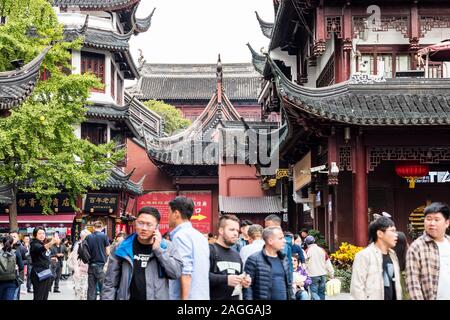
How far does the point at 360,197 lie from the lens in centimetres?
1847

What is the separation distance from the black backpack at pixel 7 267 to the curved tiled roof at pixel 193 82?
50804 mm

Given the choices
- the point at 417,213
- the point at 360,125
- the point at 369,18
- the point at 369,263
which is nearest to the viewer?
the point at 369,263

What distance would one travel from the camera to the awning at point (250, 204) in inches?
1439

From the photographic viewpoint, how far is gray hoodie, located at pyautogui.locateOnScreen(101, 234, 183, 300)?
7062 mm

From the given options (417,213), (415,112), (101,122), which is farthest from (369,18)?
(101,122)

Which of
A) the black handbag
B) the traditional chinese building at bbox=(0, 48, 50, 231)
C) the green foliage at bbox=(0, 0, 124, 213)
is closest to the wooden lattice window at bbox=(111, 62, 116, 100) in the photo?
the green foliage at bbox=(0, 0, 124, 213)

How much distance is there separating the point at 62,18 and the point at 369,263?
31.4m

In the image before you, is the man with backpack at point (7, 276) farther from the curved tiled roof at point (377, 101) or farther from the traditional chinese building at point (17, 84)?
the curved tiled roof at point (377, 101)

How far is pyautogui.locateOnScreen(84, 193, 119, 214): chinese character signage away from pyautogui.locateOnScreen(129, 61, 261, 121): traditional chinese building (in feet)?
86.5

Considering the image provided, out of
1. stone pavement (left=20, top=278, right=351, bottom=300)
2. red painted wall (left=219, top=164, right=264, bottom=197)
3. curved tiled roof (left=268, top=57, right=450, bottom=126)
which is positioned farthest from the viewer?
red painted wall (left=219, top=164, right=264, bottom=197)

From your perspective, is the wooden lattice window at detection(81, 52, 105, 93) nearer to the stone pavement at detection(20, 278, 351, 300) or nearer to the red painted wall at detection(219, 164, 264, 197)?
the red painted wall at detection(219, 164, 264, 197)

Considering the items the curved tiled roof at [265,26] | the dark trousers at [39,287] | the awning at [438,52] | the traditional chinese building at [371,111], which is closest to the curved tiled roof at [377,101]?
the traditional chinese building at [371,111]
